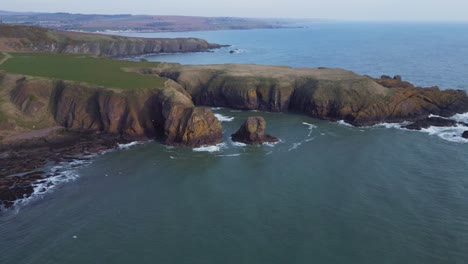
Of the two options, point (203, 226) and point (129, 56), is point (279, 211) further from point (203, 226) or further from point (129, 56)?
point (129, 56)

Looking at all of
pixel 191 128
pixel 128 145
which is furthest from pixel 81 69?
pixel 191 128

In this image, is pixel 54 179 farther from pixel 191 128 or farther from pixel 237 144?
pixel 237 144

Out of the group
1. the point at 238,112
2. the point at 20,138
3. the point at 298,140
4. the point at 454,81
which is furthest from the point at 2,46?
the point at 454,81

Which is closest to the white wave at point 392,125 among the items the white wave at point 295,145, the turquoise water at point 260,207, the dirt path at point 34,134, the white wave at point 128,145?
the turquoise water at point 260,207

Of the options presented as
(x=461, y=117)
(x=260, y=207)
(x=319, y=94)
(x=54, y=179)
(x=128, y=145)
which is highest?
(x=319, y=94)

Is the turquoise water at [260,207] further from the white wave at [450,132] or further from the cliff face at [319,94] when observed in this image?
the cliff face at [319,94]

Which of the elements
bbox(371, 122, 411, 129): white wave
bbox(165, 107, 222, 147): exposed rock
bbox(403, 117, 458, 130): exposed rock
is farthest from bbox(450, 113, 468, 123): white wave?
bbox(165, 107, 222, 147): exposed rock
